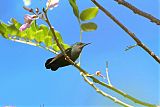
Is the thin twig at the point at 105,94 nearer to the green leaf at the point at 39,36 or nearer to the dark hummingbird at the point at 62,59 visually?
the dark hummingbird at the point at 62,59

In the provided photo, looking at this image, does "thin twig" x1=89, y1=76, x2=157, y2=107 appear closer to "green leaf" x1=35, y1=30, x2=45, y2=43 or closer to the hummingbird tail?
the hummingbird tail

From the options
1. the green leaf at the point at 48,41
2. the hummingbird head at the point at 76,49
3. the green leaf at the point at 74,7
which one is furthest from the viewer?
the green leaf at the point at 48,41

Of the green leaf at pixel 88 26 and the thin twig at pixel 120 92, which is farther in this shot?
the green leaf at pixel 88 26

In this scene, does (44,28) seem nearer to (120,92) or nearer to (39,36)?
(39,36)

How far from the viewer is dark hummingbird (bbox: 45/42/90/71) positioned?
0.89 meters

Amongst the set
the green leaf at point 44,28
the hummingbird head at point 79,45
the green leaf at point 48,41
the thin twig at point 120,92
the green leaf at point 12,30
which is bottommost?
the thin twig at point 120,92

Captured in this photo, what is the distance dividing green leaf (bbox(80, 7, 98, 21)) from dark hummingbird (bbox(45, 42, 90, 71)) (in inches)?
3.5

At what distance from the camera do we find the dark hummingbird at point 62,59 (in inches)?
35.2

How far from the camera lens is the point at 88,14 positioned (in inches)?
37.1

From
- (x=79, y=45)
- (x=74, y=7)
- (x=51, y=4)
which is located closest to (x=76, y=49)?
(x=79, y=45)

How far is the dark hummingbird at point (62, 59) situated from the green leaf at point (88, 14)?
9 centimetres

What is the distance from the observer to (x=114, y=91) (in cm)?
86

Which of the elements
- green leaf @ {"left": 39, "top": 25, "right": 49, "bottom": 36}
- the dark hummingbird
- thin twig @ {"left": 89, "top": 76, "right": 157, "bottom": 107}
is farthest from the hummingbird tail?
green leaf @ {"left": 39, "top": 25, "right": 49, "bottom": 36}

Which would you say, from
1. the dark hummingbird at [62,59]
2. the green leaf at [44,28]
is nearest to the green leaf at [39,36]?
the green leaf at [44,28]
